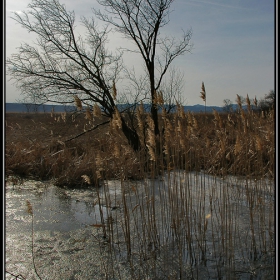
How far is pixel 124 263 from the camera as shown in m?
2.67

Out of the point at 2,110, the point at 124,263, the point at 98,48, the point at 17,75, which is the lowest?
the point at 124,263

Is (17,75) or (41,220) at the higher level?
(17,75)

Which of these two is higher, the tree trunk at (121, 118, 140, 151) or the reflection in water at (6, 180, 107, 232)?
the tree trunk at (121, 118, 140, 151)

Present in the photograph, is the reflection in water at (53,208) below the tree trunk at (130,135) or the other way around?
below

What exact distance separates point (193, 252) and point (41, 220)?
1.90 metres

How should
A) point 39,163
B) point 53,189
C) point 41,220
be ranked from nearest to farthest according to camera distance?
point 41,220 → point 53,189 → point 39,163

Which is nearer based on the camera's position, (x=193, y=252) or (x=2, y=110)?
(x=2, y=110)

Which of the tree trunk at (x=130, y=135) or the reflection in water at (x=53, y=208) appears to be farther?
the tree trunk at (x=130, y=135)

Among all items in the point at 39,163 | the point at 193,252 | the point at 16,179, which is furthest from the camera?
the point at 39,163

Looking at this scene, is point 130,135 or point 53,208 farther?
point 130,135

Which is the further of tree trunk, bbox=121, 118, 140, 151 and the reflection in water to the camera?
tree trunk, bbox=121, 118, 140, 151

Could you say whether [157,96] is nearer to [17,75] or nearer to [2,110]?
[2,110]

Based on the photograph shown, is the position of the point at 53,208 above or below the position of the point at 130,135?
below

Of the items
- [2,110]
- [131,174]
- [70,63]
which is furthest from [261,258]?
[70,63]
